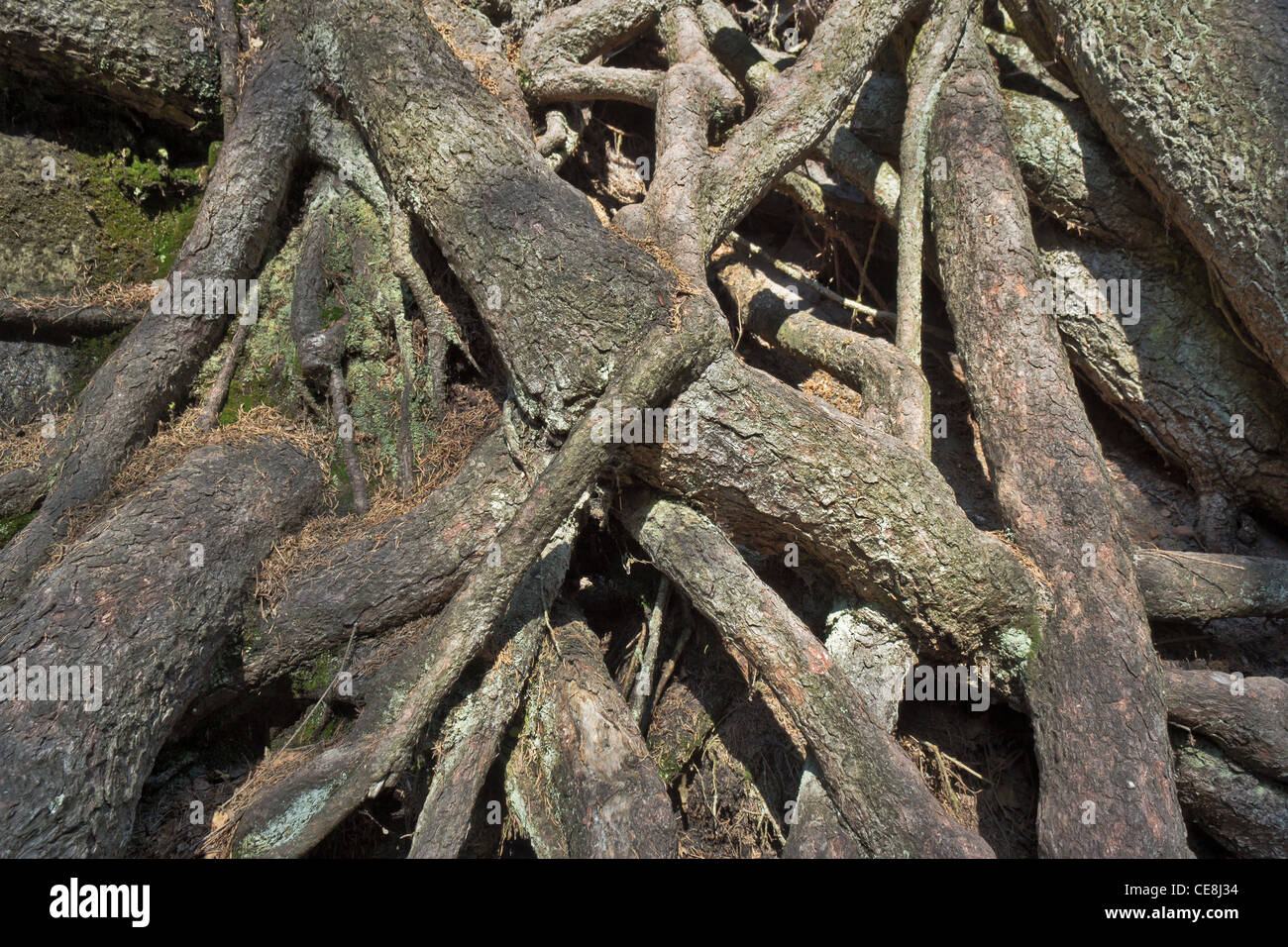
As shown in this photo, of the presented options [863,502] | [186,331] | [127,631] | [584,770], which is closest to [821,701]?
[863,502]

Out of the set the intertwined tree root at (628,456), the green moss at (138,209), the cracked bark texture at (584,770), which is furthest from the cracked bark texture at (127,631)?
the green moss at (138,209)

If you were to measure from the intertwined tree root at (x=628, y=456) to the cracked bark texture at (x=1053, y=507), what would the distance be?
0.01m

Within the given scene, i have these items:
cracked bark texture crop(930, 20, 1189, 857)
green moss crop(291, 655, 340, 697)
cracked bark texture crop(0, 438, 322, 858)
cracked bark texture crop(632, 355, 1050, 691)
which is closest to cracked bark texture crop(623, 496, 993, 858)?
cracked bark texture crop(632, 355, 1050, 691)

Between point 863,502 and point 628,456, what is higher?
point 628,456

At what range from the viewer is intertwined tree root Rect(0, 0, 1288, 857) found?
2.43 m

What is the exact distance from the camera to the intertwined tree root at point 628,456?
7.97ft

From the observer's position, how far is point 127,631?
7.74 ft

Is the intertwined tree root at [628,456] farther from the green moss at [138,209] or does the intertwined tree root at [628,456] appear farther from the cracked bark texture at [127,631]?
the green moss at [138,209]

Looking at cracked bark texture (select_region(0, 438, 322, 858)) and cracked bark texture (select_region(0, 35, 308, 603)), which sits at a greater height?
cracked bark texture (select_region(0, 35, 308, 603))

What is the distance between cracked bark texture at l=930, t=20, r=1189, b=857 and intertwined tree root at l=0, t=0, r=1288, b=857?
0.01 meters

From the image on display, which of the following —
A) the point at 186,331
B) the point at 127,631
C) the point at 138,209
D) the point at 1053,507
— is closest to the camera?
the point at 127,631

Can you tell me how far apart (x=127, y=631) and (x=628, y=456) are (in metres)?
1.58

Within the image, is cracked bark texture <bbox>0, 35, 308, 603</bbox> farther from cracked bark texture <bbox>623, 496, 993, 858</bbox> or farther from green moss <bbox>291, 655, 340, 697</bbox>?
cracked bark texture <bbox>623, 496, 993, 858</bbox>

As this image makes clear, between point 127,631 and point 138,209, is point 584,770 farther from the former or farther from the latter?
point 138,209
